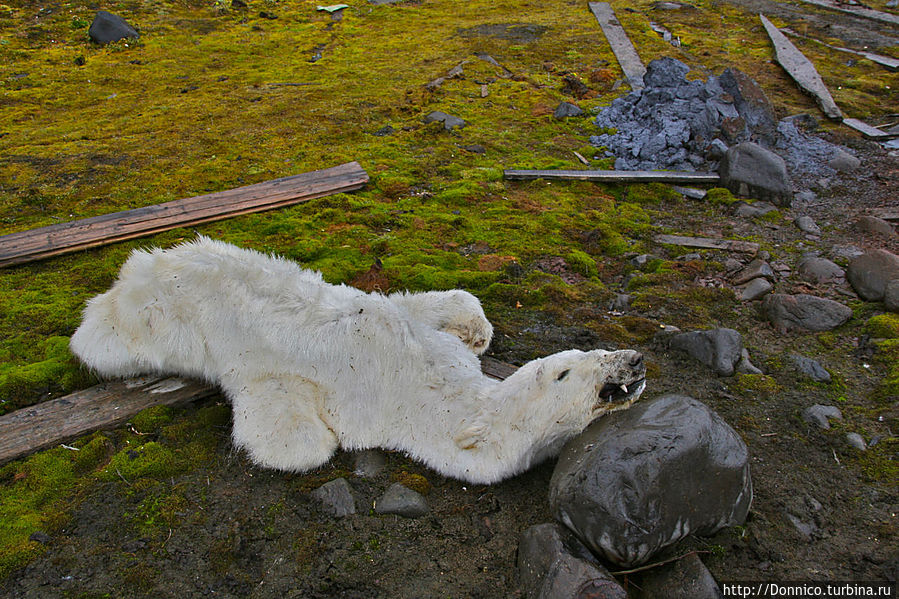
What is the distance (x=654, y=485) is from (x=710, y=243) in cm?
523

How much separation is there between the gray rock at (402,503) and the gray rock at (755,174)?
7478mm

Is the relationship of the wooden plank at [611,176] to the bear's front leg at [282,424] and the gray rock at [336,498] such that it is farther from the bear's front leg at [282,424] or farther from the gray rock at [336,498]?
the gray rock at [336,498]

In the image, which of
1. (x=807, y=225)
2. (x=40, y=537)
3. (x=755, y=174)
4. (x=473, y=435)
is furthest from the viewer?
(x=755, y=174)

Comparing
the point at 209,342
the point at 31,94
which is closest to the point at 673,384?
the point at 209,342

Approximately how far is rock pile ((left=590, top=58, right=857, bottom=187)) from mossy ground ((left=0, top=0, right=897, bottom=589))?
0.80m

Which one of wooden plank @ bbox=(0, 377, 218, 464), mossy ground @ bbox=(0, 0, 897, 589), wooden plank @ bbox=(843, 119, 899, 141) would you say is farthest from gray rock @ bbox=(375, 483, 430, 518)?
wooden plank @ bbox=(843, 119, 899, 141)

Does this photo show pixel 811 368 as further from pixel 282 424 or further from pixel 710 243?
pixel 282 424

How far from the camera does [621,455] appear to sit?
345 cm

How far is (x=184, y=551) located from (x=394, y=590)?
4.71 ft

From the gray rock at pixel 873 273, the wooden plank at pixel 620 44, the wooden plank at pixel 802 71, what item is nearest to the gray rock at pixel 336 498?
the gray rock at pixel 873 273

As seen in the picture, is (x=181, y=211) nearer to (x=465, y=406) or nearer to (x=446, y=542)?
(x=465, y=406)

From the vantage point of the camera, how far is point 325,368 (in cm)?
445

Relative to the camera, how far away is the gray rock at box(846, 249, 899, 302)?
6176 mm

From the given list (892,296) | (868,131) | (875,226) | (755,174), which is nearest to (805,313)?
(892,296)
